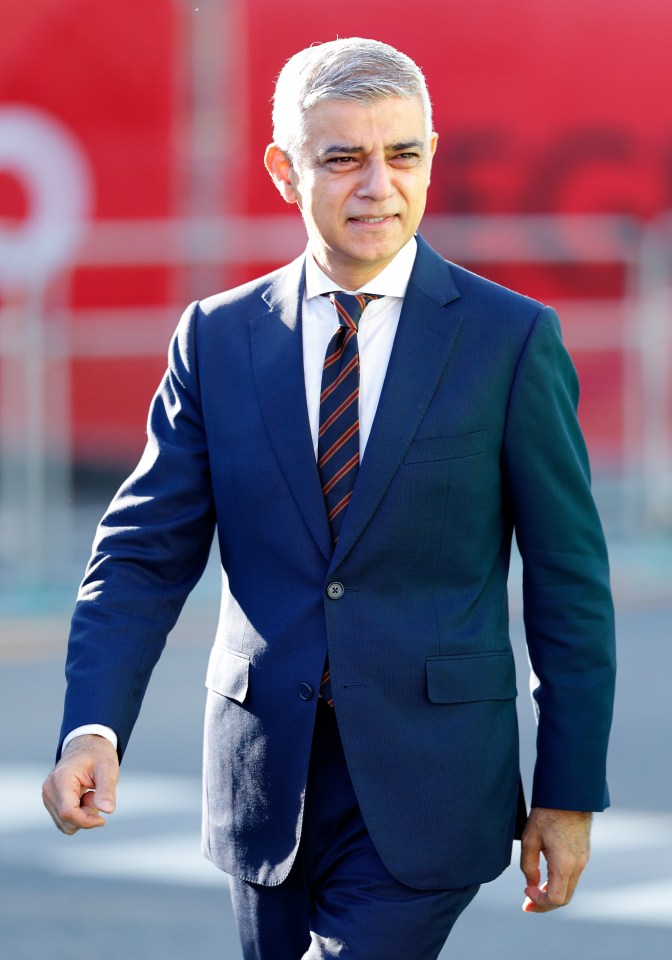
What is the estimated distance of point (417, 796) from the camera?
3.20 m

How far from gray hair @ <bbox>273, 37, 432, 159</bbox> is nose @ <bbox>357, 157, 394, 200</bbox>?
0.09 meters

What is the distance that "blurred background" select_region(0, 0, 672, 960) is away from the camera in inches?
396

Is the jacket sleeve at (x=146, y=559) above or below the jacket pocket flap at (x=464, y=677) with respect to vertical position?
above

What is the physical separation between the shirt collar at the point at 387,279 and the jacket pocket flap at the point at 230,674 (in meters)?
0.59

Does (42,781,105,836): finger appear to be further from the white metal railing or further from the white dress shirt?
the white metal railing

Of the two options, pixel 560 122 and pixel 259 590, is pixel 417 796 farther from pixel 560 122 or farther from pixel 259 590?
pixel 560 122

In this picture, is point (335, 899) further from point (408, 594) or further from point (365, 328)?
point (365, 328)

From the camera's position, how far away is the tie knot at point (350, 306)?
3.26 m

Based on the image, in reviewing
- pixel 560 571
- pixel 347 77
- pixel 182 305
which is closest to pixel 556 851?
pixel 560 571

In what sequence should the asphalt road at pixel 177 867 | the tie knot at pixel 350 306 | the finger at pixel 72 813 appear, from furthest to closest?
the asphalt road at pixel 177 867 → the tie knot at pixel 350 306 → the finger at pixel 72 813

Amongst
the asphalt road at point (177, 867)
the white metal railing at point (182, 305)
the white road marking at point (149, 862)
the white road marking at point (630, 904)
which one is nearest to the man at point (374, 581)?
the asphalt road at point (177, 867)

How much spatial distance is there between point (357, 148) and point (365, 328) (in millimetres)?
303

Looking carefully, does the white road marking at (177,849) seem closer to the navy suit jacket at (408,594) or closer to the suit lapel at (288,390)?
the navy suit jacket at (408,594)

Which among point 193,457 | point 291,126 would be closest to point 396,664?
point 193,457
